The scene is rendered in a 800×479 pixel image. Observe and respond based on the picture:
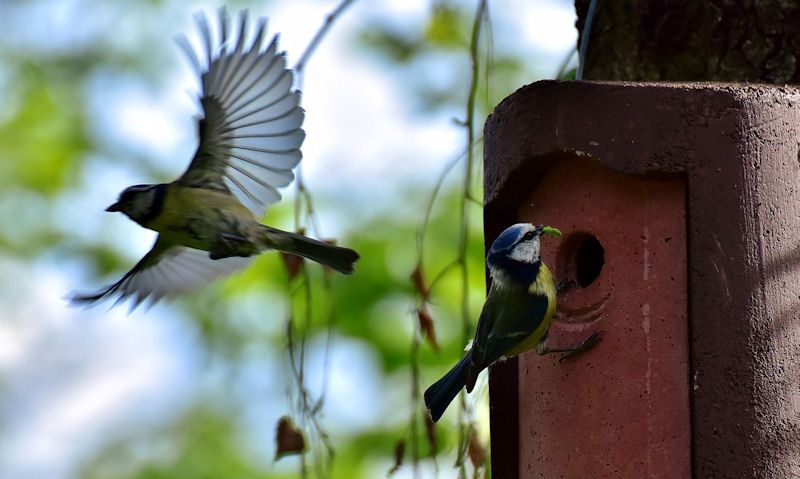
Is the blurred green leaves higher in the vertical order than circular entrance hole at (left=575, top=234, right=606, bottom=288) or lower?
higher

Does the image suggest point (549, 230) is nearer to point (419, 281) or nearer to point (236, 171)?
point (419, 281)

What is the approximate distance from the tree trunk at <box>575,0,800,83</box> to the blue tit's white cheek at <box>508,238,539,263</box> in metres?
0.98

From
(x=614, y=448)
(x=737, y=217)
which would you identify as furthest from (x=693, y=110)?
(x=614, y=448)

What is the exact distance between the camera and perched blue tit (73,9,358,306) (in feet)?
11.3

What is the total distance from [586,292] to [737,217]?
465 millimetres

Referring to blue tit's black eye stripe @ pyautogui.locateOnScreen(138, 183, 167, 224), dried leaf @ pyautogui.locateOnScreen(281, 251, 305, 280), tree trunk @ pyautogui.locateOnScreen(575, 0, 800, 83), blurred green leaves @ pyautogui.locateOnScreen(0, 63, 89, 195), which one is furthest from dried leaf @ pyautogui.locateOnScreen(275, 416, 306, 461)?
blurred green leaves @ pyautogui.locateOnScreen(0, 63, 89, 195)

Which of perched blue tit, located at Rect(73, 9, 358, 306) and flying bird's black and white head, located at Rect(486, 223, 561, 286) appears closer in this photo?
flying bird's black and white head, located at Rect(486, 223, 561, 286)

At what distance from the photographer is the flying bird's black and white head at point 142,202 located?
3635mm

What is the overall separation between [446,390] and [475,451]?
374 mm

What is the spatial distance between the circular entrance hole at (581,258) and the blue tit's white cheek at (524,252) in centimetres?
15

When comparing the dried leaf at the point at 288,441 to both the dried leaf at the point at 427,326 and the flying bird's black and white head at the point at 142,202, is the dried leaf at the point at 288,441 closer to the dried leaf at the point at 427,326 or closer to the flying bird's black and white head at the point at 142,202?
the dried leaf at the point at 427,326

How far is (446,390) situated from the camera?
3172 mm

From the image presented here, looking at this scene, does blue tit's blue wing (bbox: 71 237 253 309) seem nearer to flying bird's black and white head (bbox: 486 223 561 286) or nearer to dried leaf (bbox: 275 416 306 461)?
dried leaf (bbox: 275 416 306 461)

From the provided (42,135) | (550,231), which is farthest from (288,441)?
(42,135)
